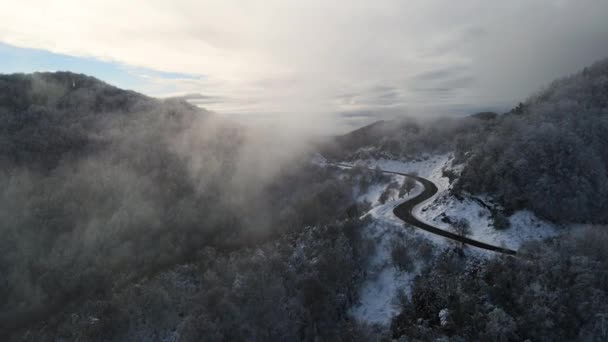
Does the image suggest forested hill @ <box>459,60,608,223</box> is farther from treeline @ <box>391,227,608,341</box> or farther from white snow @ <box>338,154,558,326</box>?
treeline @ <box>391,227,608,341</box>

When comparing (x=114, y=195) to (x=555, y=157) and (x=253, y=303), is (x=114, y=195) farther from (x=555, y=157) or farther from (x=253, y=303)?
(x=555, y=157)

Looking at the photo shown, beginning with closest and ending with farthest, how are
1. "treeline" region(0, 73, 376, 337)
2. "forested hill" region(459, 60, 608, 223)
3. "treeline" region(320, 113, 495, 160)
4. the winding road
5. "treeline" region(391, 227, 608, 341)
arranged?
"treeline" region(391, 227, 608, 341) → the winding road → "forested hill" region(459, 60, 608, 223) → "treeline" region(0, 73, 376, 337) → "treeline" region(320, 113, 495, 160)

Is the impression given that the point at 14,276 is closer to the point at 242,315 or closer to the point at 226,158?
the point at 242,315

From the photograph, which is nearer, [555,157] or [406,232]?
[406,232]

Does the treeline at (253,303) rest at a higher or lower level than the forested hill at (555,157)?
lower

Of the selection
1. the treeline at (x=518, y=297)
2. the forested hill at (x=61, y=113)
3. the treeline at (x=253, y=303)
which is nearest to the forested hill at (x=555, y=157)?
the treeline at (x=518, y=297)

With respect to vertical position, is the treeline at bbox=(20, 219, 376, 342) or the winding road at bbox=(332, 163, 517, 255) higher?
the winding road at bbox=(332, 163, 517, 255)

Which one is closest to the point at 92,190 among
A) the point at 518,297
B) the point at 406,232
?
the point at 406,232

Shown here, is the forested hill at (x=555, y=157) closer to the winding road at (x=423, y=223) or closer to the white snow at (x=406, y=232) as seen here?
the white snow at (x=406, y=232)

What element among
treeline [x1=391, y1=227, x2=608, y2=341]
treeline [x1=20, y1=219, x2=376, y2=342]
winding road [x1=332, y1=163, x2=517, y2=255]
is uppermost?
winding road [x1=332, y1=163, x2=517, y2=255]

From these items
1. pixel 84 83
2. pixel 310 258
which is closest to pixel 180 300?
pixel 310 258

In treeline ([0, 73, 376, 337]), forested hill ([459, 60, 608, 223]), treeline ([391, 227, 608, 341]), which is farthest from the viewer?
treeline ([0, 73, 376, 337])

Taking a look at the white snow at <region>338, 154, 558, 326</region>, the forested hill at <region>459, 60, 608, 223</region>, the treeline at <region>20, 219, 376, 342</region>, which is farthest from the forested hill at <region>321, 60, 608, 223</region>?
the treeline at <region>20, 219, 376, 342</region>
